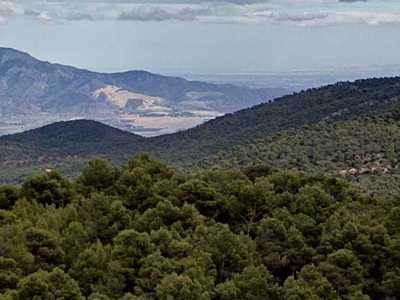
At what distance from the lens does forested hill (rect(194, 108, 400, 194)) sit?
54.3 metres

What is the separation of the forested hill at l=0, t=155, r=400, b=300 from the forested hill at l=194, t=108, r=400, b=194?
63.9 feet

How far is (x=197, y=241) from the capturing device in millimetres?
25516

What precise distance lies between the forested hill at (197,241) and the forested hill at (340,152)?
767 inches

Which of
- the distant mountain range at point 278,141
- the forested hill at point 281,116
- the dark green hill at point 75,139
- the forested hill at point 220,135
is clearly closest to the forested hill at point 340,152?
the distant mountain range at point 278,141

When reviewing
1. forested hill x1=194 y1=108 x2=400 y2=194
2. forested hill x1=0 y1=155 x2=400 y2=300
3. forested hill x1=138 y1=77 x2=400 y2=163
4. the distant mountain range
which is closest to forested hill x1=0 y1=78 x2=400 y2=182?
forested hill x1=138 y1=77 x2=400 y2=163

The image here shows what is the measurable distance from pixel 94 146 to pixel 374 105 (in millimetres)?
57287

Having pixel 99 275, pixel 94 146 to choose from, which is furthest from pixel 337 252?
pixel 94 146

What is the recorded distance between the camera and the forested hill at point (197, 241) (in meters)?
22.1

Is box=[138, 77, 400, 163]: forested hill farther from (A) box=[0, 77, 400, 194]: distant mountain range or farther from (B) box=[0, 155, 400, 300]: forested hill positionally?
(B) box=[0, 155, 400, 300]: forested hill

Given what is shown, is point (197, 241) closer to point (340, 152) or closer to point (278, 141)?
point (340, 152)

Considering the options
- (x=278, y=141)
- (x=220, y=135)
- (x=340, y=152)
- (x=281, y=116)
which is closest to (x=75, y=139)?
(x=220, y=135)

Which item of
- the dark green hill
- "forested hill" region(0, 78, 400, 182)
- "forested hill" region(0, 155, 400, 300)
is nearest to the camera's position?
"forested hill" region(0, 155, 400, 300)

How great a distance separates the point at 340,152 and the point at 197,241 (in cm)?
3796

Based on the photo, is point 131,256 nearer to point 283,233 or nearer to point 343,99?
point 283,233
